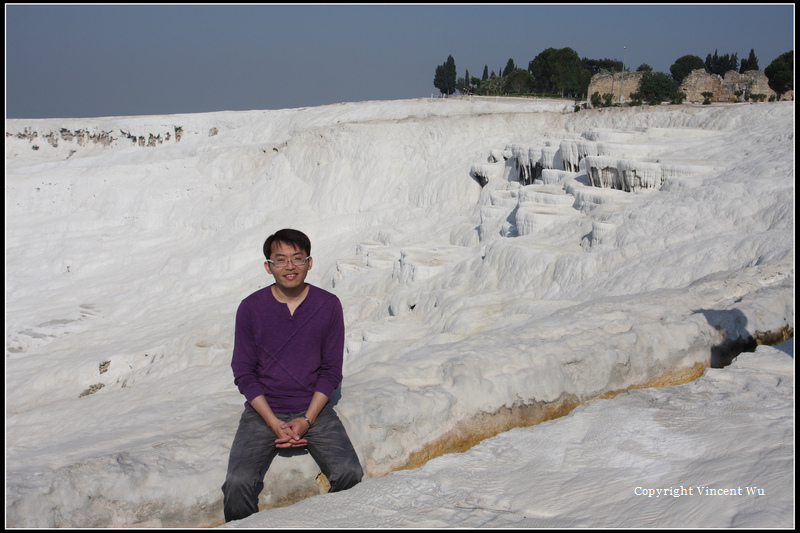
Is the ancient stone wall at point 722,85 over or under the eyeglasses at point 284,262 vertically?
over

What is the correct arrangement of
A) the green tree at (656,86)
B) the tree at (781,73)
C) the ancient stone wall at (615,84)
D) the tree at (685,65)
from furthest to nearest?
the tree at (685,65) → the ancient stone wall at (615,84) → the green tree at (656,86) → the tree at (781,73)

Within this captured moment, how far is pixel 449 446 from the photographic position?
3643mm

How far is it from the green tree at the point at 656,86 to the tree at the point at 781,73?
3531 mm

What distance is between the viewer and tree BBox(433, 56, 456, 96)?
52.0 meters

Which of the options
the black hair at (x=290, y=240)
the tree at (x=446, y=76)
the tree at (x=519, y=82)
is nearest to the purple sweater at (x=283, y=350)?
the black hair at (x=290, y=240)

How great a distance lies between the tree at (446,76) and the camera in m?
52.0

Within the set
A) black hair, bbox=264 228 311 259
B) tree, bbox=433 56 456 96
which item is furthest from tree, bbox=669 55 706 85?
black hair, bbox=264 228 311 259

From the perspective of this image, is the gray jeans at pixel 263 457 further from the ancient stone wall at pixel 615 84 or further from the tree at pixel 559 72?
the tree at pixel 559 72

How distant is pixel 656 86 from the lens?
28.0 metres

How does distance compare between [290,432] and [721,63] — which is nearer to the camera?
[290,432]

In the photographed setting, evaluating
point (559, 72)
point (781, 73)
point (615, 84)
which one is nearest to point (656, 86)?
point (615, 84)

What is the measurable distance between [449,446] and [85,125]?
39.9 m

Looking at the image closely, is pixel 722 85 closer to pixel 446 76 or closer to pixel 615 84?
pixel 615 84

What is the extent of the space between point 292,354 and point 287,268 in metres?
0.40
